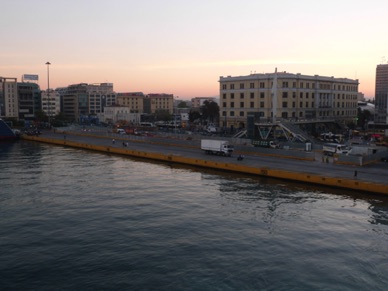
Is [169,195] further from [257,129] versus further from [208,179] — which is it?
[257,129]

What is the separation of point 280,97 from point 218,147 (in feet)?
141

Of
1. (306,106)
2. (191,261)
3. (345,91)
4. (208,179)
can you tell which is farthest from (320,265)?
(345,91)

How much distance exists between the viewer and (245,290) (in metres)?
21.5

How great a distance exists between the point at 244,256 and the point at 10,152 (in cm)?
7188

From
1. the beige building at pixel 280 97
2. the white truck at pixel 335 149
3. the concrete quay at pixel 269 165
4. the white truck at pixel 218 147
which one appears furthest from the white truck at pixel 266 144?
the beige building at pixel 280 97

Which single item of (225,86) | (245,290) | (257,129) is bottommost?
(245,290)

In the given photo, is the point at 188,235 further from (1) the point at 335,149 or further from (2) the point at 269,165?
(1) the point at 335,149

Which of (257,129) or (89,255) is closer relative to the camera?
→ (89,255)

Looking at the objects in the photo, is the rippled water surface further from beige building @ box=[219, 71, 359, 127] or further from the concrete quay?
beige building @ box=[219, 71, 359, 127]

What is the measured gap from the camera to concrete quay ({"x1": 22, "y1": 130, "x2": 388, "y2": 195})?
152 feet

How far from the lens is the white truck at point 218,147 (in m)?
67.7

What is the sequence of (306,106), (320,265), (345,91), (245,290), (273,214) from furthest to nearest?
1. (345,91)
2. (306,106)
3. (273,214)
4. (320,265)
5. (245,290)

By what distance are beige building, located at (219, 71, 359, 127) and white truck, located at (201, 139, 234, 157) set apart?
31.2 metres

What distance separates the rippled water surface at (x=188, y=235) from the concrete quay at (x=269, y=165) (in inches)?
68.3
